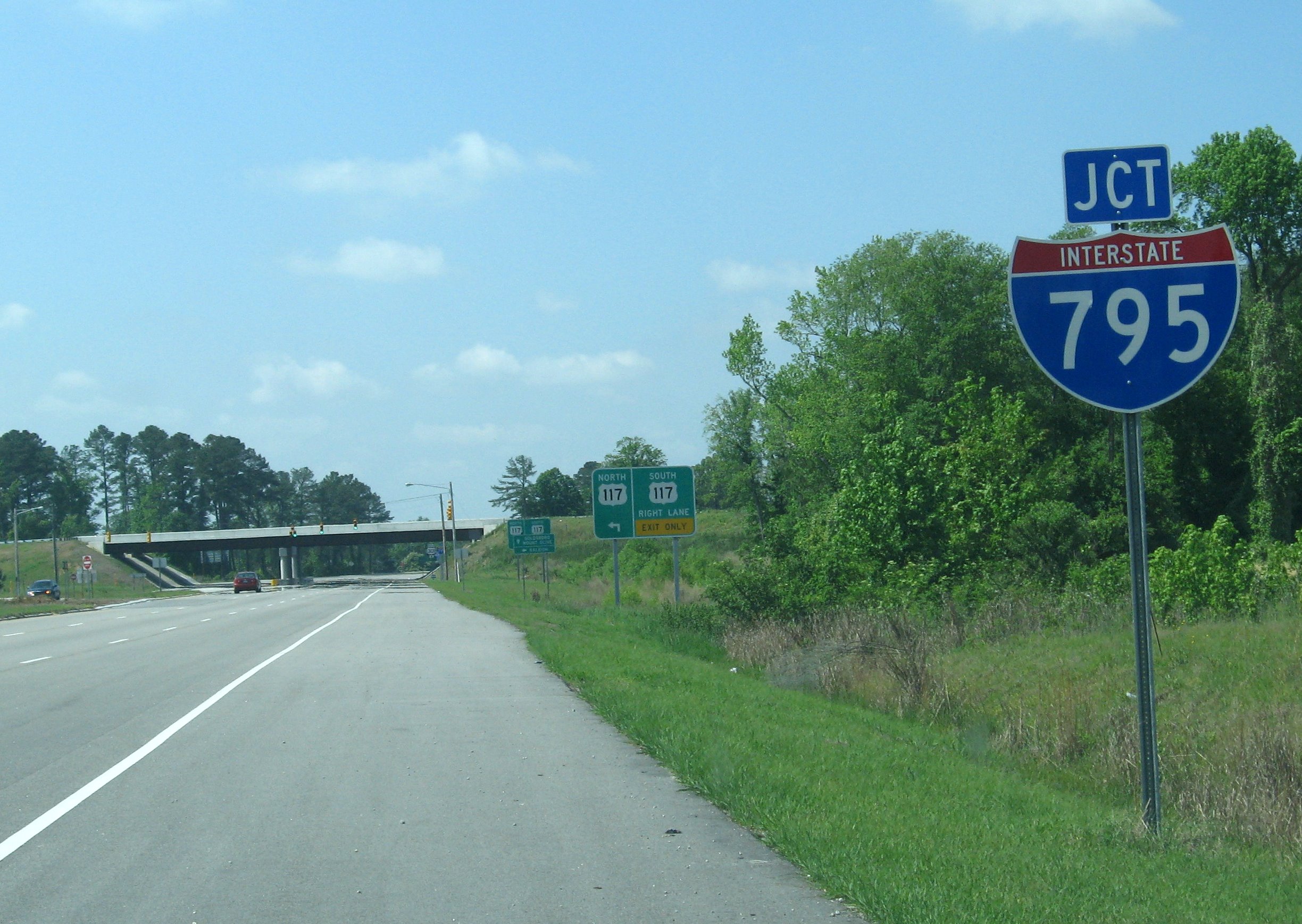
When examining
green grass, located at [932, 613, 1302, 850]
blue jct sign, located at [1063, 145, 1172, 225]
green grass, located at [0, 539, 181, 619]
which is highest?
blue jct sign, located at [1063, 145, 1172, 225]

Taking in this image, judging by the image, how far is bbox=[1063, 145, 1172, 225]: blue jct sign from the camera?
21.8 ft

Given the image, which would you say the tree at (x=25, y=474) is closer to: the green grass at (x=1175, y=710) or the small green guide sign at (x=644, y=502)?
the small green guide sign at (x=644, y=502)

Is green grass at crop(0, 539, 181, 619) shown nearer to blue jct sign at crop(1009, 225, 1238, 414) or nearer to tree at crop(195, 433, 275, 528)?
tree at crop(195, 433, 275, 528)

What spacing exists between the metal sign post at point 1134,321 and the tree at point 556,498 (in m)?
179

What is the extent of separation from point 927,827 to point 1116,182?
13.0 feet

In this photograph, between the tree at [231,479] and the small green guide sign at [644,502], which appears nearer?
the small green guide sign at [644,502]

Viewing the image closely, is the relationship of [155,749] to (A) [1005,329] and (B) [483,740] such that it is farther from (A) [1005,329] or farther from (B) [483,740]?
(A) [1005,329]

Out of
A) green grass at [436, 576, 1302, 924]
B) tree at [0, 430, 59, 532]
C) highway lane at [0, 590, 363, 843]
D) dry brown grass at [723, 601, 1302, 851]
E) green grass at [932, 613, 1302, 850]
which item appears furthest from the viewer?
tree at [0, 430, 59, 532]

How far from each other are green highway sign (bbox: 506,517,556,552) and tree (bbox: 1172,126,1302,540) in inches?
1091

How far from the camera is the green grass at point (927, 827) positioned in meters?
5.82

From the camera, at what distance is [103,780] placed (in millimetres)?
9977

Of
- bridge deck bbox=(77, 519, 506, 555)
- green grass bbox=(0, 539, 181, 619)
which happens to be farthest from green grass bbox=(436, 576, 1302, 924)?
bridge deck bbox=(77, 519, 506, 555)

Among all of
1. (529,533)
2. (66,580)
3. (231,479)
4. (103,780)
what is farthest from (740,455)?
(231,479)

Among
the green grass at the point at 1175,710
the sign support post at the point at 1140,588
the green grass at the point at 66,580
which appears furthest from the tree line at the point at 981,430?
the green grass at the point at 66,580
